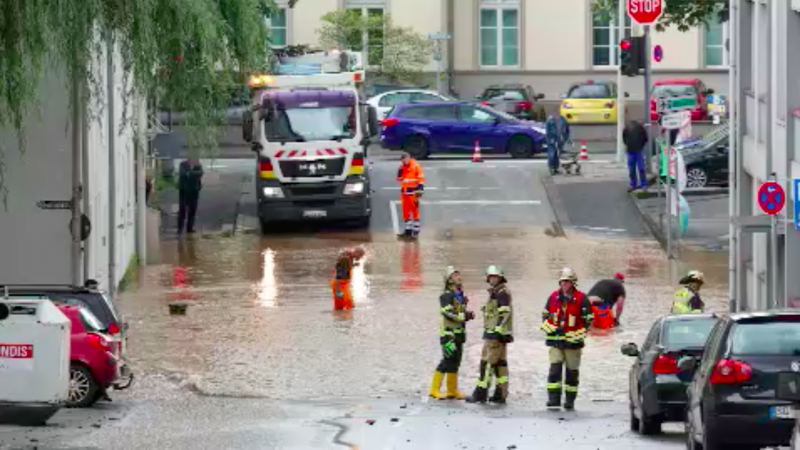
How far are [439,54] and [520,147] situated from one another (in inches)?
457

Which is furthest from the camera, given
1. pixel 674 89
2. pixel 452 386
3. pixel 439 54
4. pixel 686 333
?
pixel 439 54

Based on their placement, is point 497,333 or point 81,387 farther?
point 497,333

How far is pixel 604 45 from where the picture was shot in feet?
205

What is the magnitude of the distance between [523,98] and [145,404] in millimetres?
35767

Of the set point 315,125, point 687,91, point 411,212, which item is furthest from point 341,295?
point 687,91

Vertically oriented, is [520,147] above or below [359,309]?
above

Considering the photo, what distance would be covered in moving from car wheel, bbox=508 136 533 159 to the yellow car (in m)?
6.83

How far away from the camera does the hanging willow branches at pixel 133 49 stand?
Result: 1767 centimetres

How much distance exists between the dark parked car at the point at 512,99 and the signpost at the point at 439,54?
6.43 feet

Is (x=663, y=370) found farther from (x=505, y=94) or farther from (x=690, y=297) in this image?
(x=505, y=94)

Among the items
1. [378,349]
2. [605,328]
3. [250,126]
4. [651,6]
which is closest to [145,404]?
[378,349]

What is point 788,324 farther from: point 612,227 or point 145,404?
point 612,227

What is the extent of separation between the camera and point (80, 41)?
1788 cm

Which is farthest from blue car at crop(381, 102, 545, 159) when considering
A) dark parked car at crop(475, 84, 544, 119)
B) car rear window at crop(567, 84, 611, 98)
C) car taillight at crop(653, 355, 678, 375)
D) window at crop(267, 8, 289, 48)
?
car taillight at crop(653, 355, 678, 375)
